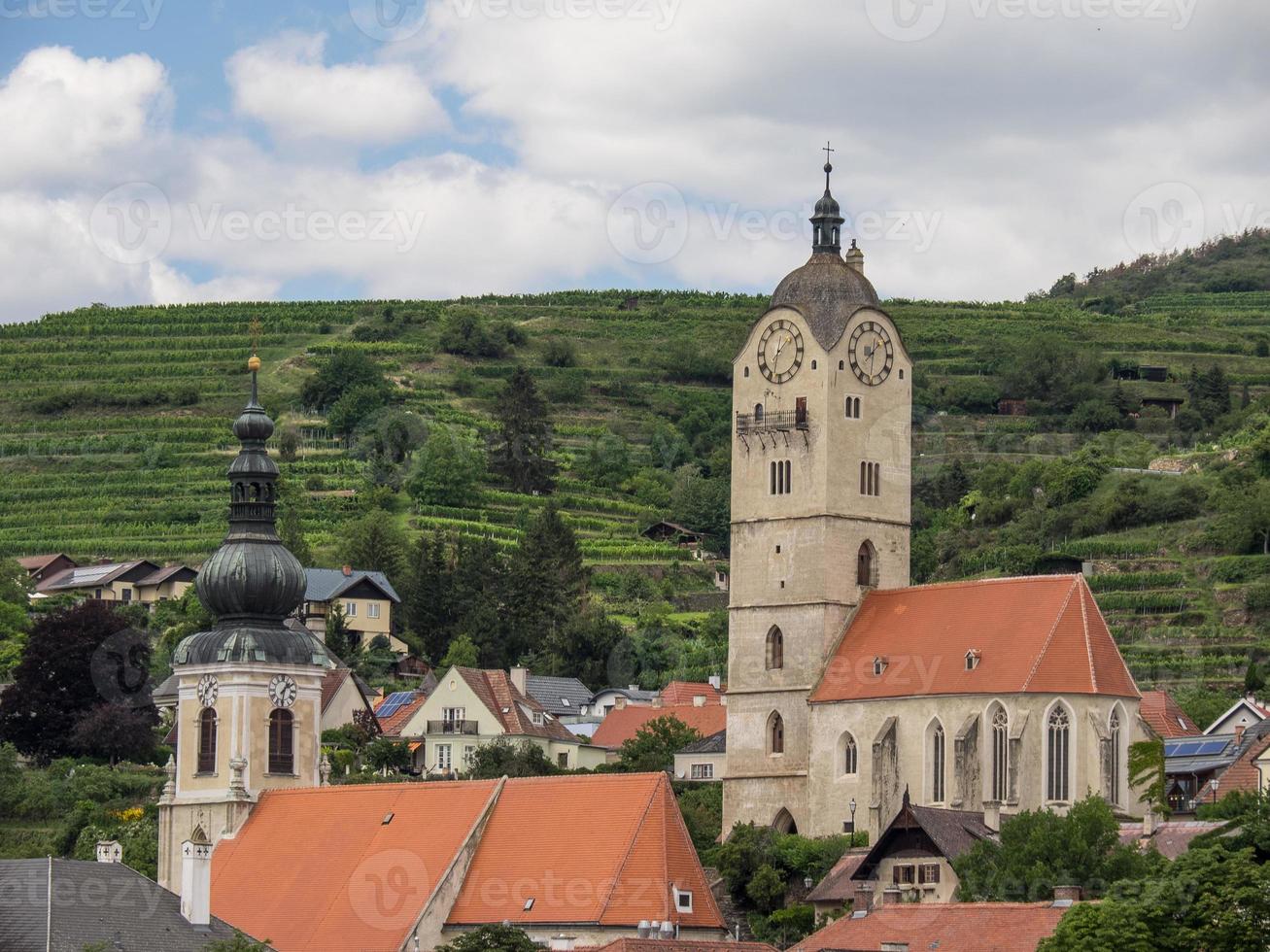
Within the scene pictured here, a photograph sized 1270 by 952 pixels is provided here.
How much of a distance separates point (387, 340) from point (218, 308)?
10685 millimetres

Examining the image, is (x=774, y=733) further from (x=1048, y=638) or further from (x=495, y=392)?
(x=495, y=392)

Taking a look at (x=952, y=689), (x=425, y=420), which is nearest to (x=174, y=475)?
(x=425, y=420)

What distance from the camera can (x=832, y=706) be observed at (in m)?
67.8

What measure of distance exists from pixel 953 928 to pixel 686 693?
140 ft

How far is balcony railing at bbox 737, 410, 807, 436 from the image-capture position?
71062 millimetres

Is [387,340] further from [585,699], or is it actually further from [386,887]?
[386,887]

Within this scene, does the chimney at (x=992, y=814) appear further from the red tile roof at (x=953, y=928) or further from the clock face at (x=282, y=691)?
the clock face at (x=282, y=691)

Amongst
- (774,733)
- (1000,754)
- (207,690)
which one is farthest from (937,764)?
(207,690)

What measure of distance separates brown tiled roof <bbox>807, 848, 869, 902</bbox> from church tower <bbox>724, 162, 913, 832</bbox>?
5136 mm

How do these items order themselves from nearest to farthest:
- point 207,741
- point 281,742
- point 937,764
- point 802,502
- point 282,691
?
point 282,691 < point 207,741 < point 281,742 < point 937,764 < point 802,502

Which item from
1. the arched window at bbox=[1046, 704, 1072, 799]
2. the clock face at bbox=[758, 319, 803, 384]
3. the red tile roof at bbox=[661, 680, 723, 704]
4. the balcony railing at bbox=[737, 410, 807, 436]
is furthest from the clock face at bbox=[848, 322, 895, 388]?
the red tile roof at bbox=[661, 680, 723, 704]

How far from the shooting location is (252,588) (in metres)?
61.9

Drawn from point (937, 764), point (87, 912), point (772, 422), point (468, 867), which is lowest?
point (87, 912)

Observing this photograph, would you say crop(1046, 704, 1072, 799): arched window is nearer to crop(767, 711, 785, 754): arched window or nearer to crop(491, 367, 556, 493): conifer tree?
crop(767, 711, 785, 754): arched window
